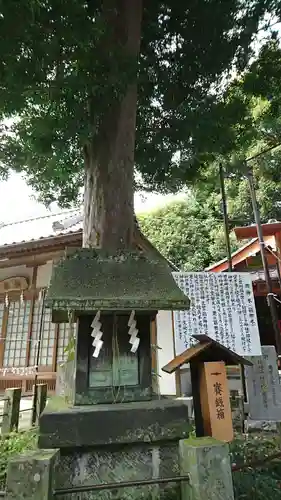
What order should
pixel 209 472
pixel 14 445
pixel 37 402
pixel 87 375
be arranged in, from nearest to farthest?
pixel 209 472 → pixel 87 375 → pixel 14 445 → pixel 37 402

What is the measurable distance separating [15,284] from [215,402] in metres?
7.92

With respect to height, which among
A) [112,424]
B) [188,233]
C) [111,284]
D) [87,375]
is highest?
[188,233]

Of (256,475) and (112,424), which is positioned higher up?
(112,424)

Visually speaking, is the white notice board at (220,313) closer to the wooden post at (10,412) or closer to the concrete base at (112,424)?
the concrete base at (112,424)

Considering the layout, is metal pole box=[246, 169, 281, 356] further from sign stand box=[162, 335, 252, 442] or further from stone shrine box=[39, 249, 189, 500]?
stone shrine box=[39, 249, 189, 500]

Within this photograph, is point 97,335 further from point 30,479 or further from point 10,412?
point 10,412

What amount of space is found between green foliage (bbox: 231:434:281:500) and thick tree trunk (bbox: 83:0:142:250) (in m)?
3.01

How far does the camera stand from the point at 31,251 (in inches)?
331

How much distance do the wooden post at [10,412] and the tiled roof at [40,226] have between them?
666 centimetres

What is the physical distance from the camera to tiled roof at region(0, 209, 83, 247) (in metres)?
12.1

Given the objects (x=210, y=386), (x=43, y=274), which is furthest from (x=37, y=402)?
(x=210, y=386)

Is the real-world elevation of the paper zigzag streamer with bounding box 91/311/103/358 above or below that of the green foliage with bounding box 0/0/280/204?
below

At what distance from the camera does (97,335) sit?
311cm

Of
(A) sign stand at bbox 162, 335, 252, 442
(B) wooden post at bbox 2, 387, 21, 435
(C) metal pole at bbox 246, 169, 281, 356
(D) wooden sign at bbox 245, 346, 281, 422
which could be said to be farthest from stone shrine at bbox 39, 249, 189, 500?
(C) metal pole at bbox 246, 169, 281, 356
